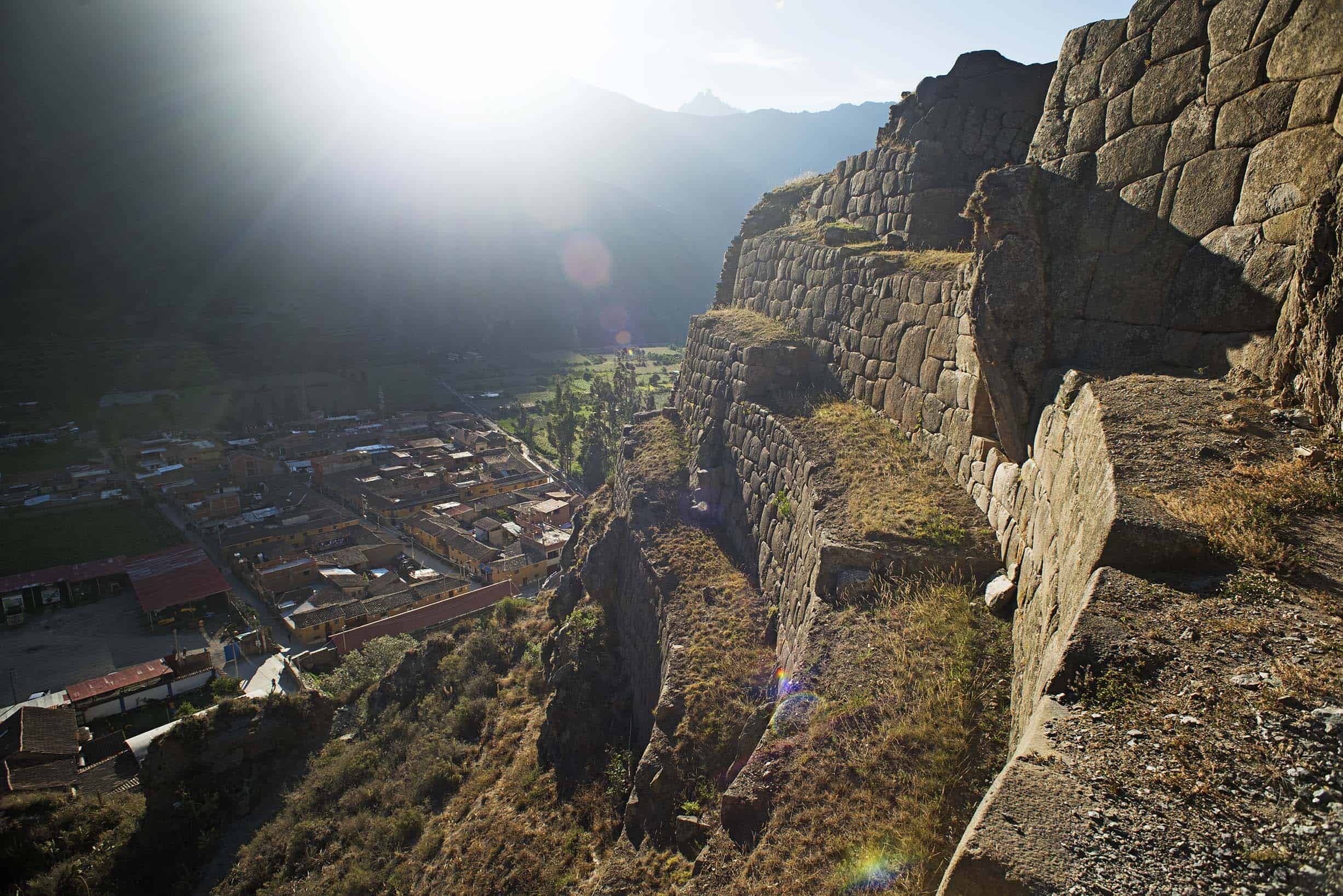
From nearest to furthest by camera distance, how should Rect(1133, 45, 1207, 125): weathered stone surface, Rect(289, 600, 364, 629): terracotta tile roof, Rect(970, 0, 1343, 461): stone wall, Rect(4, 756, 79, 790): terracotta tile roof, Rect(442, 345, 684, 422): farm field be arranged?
1. Rect(970, 0, 1343, 461): stone wall
2. Rect(1133, 45, 1207, 125): weathered stone surface
3. Rect(4, 756, 79, 790): terracotta tile roof
4. Rect(289, 600, 364, 629): terracotta tile roof
5. Rect(442, 345, 684, 422): farm field

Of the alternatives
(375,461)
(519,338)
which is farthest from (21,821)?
(519,338)

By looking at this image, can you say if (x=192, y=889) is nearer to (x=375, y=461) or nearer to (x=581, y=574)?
(x=581, y=574)

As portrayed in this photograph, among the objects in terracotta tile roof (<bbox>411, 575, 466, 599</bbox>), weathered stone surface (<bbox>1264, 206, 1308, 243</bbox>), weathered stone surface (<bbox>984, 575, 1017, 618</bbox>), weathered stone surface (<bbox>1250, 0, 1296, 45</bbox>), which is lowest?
terracotta tile roof (<bbox>411, 575, 466, 599</bbox>)

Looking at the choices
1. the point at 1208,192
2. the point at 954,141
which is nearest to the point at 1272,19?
the point at 1208,192

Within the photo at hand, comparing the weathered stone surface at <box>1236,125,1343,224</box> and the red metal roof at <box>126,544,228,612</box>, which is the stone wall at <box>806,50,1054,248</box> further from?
the red metal roof at <box>126,544,228,612</box>

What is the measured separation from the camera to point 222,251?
93.8 meters

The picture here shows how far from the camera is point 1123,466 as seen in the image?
13.7 feet

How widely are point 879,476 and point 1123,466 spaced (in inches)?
163

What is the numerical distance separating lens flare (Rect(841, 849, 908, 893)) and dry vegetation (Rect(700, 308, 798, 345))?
375 inches

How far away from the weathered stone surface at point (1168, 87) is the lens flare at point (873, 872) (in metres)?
6.09

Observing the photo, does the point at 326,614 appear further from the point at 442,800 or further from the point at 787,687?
the point at 787,687

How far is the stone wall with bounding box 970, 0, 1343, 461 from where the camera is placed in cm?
456

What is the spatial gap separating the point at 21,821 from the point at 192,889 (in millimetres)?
4453

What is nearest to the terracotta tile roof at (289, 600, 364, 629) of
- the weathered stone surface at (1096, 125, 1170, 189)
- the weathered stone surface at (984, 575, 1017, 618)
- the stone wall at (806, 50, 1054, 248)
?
the stone wall at (806, 50, 1054, 248)
